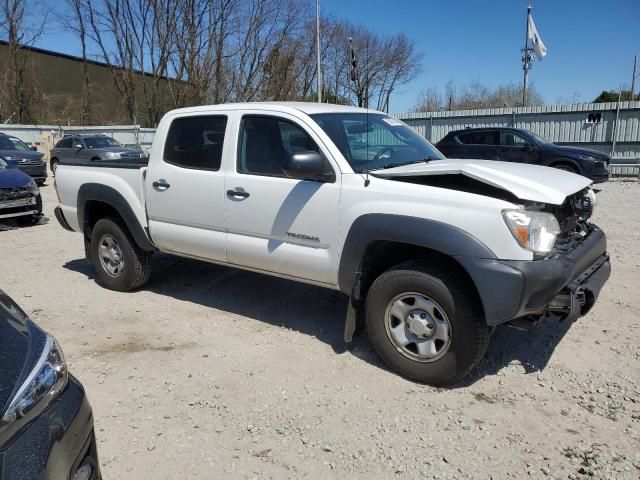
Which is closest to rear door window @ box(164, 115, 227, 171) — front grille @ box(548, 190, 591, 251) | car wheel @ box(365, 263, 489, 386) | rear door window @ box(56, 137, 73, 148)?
car wheel @ box(365, 263, 489, 386)

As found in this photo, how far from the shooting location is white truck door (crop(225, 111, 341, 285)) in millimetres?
4000

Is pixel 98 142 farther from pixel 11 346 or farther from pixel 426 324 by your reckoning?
pixel 11 346

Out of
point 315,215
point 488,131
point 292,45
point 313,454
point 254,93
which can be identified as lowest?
point 313,454

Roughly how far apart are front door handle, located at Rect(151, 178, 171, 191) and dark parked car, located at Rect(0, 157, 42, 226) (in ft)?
20.0

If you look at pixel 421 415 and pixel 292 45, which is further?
pixel 292 45

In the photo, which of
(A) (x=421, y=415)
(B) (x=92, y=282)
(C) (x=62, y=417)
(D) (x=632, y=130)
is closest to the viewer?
(C) (x=62, y=417)

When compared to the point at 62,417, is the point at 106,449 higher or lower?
lower

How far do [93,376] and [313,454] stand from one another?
6.23 ft

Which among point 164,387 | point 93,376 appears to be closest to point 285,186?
point 164,387

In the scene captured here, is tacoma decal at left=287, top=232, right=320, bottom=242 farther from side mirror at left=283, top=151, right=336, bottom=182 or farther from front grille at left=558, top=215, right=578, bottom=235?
front grille at left=558, top=215, right=578, bottom=235

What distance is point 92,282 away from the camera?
6242 mm

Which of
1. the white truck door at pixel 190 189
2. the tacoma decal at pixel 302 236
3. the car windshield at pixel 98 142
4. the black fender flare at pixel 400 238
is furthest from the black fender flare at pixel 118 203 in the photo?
the car windshield at pixel 98 142

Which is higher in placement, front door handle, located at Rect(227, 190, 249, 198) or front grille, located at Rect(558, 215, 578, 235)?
front door handle, located at Rect(227, 190, 249, 198)

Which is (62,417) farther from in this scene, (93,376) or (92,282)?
(92,282)
